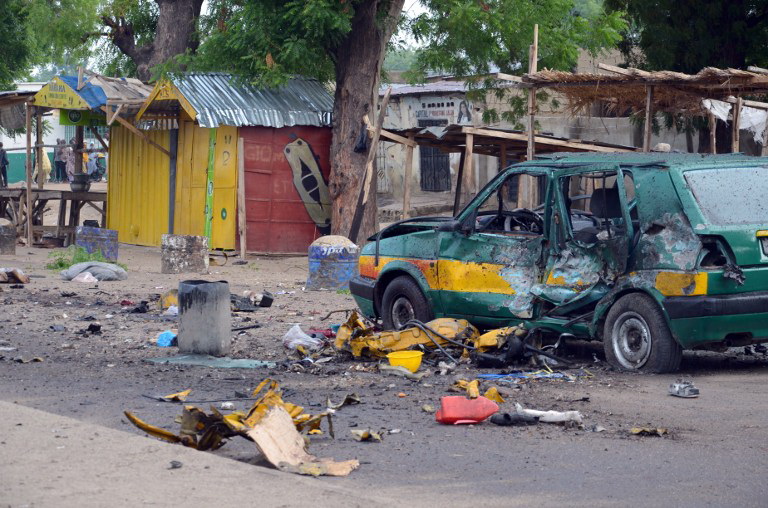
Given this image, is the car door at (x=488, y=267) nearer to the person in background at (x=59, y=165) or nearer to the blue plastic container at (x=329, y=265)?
the blue plastic container at (x=329, y=265)

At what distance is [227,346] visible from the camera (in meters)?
9.58

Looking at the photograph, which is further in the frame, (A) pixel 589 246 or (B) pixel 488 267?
(B) pixel 488 267

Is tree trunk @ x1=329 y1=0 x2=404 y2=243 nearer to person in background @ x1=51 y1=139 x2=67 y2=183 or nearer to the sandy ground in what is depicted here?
the sandy ground

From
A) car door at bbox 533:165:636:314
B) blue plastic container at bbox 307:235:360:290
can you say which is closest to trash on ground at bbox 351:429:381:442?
car door at bbox 533:165:636:314

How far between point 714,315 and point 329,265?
26.7 feet

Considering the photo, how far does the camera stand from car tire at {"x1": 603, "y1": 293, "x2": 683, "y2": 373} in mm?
8008

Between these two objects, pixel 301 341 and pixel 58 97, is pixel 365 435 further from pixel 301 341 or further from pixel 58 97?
pixel 58 97

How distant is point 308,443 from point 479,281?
3.76 m

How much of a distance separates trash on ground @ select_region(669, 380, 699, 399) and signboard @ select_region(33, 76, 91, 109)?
1595 centimetres

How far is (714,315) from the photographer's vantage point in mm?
7770

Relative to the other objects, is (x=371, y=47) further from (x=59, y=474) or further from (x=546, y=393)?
(x=59, y=474)

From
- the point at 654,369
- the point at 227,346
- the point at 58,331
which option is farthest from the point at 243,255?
the point at 654,369

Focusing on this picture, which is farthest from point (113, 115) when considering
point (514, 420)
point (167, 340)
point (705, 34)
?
point (514, 420)

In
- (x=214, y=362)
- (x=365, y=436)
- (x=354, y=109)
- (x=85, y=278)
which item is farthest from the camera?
(x=354, y=109)
